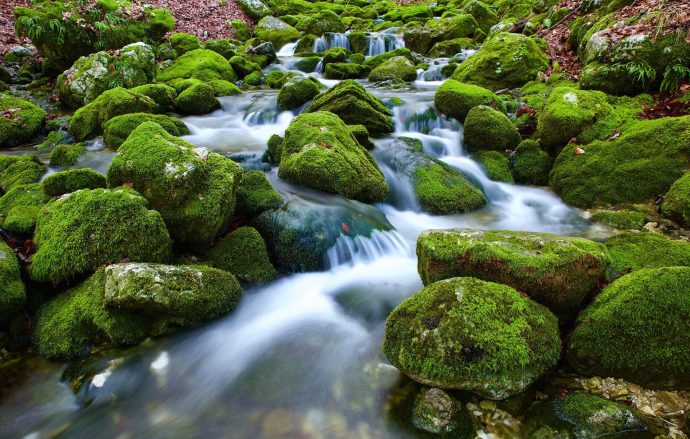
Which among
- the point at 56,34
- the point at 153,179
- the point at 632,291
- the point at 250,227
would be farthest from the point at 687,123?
the point at 56,34

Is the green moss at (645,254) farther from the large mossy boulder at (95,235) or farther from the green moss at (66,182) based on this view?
the green moss at (66,182)

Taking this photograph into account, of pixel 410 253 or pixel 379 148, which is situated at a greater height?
pixel 379 148

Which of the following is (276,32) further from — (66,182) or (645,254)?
(645,254)

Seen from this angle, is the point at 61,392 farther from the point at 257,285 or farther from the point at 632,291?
the point at 632,291

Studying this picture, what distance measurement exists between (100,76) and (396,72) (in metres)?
9.40

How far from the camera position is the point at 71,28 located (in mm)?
13062

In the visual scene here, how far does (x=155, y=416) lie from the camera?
3.39 metres

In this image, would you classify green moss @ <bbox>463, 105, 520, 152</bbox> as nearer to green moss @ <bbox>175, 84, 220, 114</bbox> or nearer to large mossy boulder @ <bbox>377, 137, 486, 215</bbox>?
large mossy boulder @ <bbox>377, 137, 486, 215</bbox>

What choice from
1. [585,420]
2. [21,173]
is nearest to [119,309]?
[585,420]

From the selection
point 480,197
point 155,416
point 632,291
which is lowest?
point 155,416

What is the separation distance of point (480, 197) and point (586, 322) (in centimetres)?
424

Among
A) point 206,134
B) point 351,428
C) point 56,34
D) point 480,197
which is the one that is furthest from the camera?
point 56,34

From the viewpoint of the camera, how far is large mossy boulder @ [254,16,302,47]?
67.5 feet

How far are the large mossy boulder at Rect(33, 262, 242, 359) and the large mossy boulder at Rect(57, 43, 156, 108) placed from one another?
9.46 m
